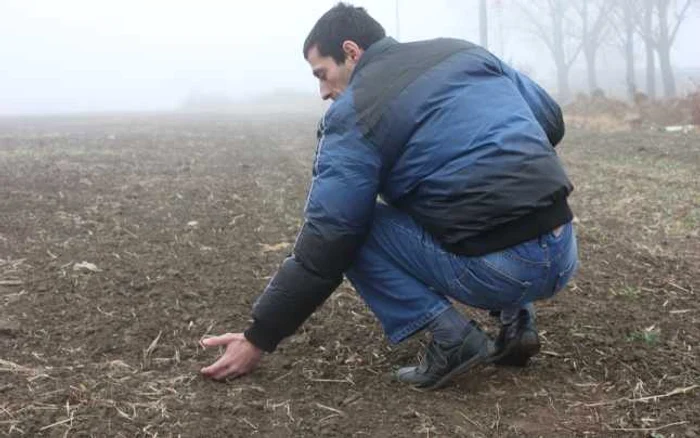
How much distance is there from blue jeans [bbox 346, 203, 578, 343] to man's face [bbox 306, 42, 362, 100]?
1.66ft

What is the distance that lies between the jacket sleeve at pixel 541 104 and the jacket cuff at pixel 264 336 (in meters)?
1.34

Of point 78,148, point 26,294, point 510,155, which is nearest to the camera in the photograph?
point 510,155

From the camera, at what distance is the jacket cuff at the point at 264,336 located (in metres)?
2.71

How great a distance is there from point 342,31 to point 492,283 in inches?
43.2

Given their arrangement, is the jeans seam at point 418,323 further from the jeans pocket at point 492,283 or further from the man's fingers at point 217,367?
the man's fingers at point 217,367

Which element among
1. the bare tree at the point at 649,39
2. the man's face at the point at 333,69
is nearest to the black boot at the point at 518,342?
the man's face at the point at 333,69

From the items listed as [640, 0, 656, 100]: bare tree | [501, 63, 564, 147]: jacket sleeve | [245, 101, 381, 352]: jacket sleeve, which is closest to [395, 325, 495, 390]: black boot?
[245, 101, 381, 352]: jacket sleeve

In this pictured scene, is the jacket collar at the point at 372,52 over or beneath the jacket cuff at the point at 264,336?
over

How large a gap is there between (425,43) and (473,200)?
2.11 ft

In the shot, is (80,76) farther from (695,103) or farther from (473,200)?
(473,200)

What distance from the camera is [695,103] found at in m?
16.6

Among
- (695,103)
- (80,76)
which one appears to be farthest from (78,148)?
(80,76)

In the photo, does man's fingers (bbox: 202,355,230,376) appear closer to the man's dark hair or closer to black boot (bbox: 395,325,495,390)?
black boot (bbox: 395,325,495,390)

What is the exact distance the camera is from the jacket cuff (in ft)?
8.90
